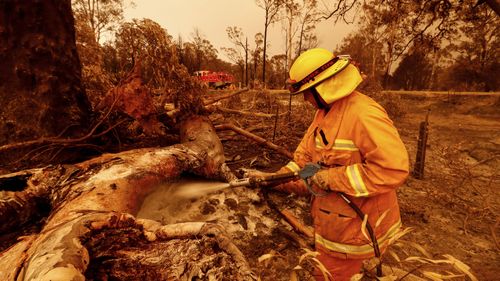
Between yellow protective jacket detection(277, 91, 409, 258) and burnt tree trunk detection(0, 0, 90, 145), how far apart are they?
2564 millimetres

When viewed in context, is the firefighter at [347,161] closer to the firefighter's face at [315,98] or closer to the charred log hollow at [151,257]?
the firefighter's face at [315,98]

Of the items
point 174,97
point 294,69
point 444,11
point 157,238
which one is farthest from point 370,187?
point 444,11

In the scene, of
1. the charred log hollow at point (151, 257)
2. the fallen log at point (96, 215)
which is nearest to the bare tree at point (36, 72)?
the fallen log at point (96, 215)

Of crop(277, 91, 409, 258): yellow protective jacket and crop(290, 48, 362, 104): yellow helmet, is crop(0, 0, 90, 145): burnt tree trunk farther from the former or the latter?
crop(277, 91, 409, 258): yellow protective jacket

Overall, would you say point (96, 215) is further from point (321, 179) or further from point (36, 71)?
point (36, 71)

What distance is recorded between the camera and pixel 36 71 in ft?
8.87

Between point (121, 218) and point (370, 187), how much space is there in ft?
4.92

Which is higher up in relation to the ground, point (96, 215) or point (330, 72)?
point (330, 72)

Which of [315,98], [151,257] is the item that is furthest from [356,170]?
[151,257]

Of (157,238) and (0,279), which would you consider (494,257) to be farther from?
(0,279)

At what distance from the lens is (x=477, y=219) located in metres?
3.88

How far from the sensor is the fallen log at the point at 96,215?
1297 mm

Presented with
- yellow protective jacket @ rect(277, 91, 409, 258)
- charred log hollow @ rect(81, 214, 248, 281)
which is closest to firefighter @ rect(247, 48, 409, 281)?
yellow protective jacket @ rect(277, 91, 409, 258)

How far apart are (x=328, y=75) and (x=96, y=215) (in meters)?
1.65
